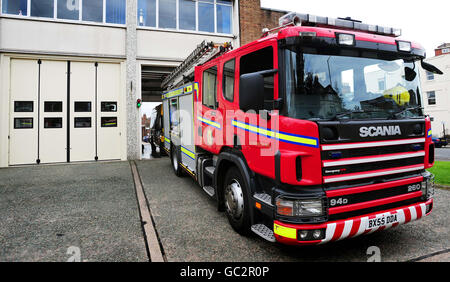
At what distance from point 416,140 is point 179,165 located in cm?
558

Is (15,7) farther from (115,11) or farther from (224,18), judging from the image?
(224,18)

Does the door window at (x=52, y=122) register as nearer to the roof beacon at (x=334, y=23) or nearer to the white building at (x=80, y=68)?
the white building at (x=80, y=68)

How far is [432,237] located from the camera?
3.60 metres

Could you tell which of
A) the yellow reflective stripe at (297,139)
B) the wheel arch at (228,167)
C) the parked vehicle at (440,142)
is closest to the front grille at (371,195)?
the yellow reflective stripe at (297,139)

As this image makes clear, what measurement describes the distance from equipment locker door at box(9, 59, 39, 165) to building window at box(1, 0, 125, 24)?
1900 millimetres

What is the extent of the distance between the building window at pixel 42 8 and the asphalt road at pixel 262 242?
960cm

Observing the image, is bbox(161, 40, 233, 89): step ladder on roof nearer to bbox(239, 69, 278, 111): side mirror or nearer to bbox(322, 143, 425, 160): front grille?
bbox(239, 69, 278, 111): side mirror

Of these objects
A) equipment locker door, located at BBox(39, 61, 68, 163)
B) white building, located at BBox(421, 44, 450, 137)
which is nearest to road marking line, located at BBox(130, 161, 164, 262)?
equipment locker door, located at BBox(39, 61, 68, 163)

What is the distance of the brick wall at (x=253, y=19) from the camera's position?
12281mm

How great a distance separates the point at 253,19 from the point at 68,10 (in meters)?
7.86

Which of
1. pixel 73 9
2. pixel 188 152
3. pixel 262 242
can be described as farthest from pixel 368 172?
pixel 73 9

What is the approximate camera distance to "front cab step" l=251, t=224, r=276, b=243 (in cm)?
285

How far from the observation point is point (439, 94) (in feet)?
91.8
